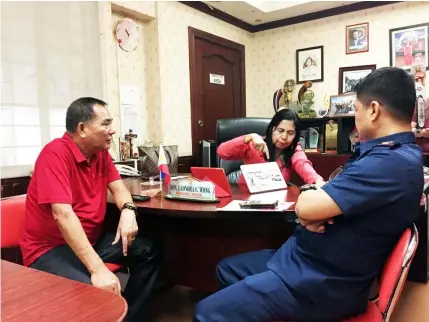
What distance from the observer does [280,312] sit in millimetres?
1043

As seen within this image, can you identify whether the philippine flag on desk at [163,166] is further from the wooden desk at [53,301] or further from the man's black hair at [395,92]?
the man's black hair at [395,92]

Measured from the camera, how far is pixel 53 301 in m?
0.75

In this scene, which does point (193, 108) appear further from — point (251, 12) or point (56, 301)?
point (56, 301)

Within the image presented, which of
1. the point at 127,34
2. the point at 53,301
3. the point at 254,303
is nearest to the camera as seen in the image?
the point at 53,301

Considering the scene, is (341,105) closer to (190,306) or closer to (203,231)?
(203,231)

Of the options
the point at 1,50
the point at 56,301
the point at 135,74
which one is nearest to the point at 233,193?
the point at 56,301

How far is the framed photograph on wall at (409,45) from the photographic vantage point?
3688mm

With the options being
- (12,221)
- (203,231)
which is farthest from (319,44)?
(12,221)

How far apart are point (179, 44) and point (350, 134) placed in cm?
Result: 209

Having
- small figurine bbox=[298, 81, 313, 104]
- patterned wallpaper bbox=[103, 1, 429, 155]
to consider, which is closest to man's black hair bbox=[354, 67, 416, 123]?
patterned wallpaper bbox=[103, 1, 429, 155]

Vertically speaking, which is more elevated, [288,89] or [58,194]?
[288,89]

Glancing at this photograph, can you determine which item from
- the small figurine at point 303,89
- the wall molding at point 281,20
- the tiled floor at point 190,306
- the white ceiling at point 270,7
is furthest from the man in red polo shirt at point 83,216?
the small figurine at point 303,89

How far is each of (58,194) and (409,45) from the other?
3.90 meters

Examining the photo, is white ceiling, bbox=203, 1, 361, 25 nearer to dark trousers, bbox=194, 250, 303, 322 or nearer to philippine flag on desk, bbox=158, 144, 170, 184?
philippine flag on desk, bbox=158, 144, 170, 184
